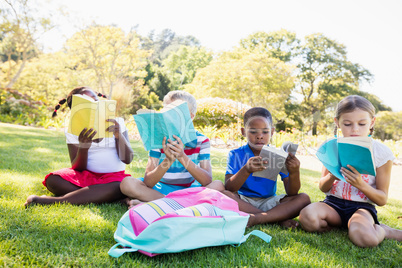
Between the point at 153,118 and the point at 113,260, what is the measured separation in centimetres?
Answer: 97

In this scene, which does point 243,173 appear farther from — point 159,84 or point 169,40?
point 169,40

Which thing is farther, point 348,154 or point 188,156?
point 188,156

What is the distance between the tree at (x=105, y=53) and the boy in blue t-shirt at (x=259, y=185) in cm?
1482

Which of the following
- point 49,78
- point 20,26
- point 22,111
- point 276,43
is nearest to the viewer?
point 22,111

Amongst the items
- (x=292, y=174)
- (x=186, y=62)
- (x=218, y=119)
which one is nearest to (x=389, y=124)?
(x=186, y=62)

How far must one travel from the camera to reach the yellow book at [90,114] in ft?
8.09

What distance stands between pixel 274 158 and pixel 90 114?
152 cm

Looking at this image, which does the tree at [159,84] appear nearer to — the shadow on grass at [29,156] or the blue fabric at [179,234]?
the shadow on grass at [29,156]

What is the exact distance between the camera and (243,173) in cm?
237

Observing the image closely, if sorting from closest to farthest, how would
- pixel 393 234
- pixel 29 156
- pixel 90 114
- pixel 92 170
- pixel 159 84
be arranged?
1. pixel 393 234
2. pixel 90 114
3. pixel 92 170
4. pixel 29 156
5. pixel 159 84

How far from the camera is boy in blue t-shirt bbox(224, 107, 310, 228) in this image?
2.39 metres

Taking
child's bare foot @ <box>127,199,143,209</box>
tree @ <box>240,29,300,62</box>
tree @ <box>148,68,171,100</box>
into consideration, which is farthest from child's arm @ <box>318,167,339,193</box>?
tree @ <box>240,29,300,62</box>

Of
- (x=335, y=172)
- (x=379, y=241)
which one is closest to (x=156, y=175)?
(x=335, y=172)

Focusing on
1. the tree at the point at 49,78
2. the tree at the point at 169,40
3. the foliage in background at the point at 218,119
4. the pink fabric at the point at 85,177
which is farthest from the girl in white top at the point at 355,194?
the tree at the point at 169,40
